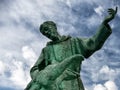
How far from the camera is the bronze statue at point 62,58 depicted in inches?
516

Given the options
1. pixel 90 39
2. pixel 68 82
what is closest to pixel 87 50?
pixel 90 39

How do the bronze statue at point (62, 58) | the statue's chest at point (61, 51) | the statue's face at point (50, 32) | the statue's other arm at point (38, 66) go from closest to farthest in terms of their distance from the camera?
the bronze statue at point (62, 58) < the statue's chest at point (61, 51) < the statue's other arm at point (38, 66) < the statue's face at point (50, 32)

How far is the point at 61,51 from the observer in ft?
45.5

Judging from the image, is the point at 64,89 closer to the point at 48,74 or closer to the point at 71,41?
the point at 48,74

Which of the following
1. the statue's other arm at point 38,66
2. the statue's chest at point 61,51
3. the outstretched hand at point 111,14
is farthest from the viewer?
the statue's other arm at point 38,66

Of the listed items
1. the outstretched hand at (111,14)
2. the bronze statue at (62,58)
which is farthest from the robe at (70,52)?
the outstretched hand at (111,14)

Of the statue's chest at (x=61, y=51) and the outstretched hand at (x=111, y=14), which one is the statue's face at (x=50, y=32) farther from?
→ the outstretched hand at (x=111, y=14)

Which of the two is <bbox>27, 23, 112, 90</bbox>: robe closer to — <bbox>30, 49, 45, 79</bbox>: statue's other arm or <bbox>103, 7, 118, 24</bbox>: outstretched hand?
<bbox>30, 49, 45, 79</bbox>: statue's other arm

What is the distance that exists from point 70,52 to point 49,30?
3.31 ft

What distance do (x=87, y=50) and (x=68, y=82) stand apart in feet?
4.17

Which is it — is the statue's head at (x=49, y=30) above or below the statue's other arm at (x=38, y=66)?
above

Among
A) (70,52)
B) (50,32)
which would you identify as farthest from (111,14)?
(50,32)

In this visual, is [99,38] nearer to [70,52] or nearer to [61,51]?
[70,52]

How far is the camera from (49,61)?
14.1m
